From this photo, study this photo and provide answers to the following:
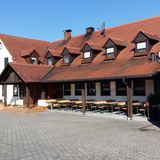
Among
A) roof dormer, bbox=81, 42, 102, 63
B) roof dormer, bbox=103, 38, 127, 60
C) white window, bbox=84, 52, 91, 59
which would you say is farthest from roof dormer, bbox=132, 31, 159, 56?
white window, bbox=84, 52, 91, 59

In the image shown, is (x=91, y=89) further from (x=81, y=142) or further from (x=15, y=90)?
(x=81, y=142)

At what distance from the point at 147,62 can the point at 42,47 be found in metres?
18.2

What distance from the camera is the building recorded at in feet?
68.2

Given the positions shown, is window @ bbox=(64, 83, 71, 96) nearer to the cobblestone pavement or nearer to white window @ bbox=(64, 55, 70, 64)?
white window @ bbox=(64, 55, 70, 64)

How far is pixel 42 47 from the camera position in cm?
3625

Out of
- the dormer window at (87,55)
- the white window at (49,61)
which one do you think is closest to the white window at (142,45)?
the dormer window at (87,55)

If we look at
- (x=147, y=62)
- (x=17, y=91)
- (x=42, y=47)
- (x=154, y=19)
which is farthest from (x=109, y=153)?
(x=42, y=47)

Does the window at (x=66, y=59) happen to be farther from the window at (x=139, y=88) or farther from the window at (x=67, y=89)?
the window at (x=139, y=88)

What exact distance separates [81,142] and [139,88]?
35.6ft

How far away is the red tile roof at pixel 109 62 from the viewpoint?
66.9 feet

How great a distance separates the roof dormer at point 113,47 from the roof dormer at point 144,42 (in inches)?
72.8

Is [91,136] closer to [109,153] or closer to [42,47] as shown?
[109,153]

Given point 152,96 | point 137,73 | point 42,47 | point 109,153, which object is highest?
point 42,47

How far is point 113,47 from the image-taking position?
24.3 m
